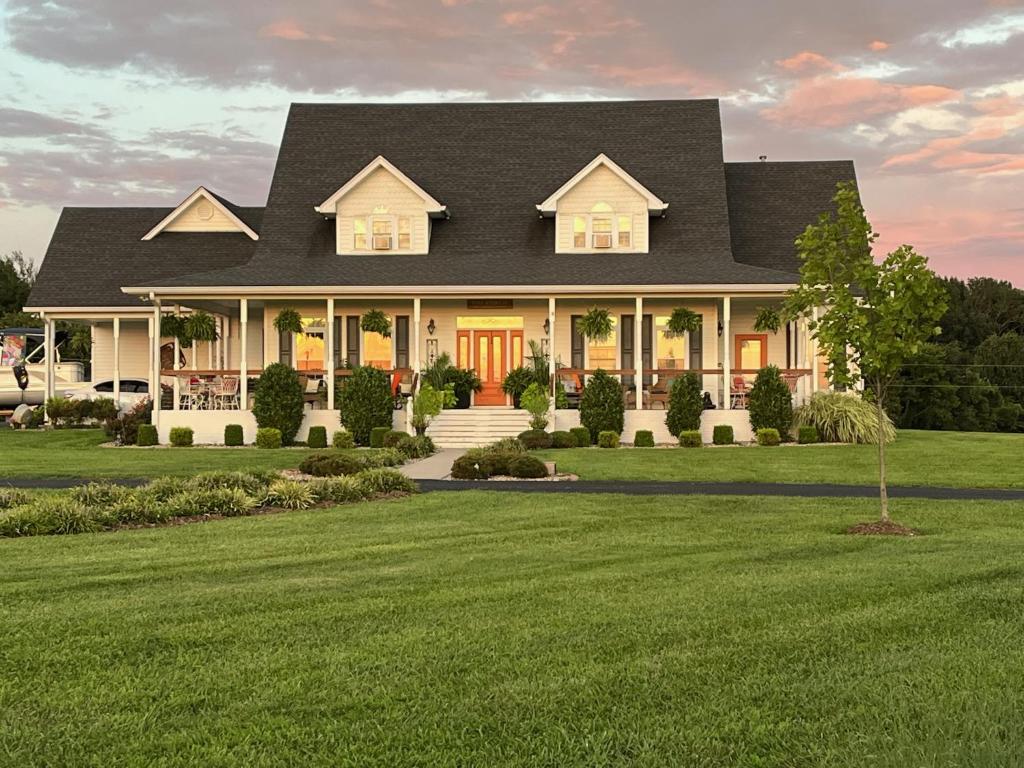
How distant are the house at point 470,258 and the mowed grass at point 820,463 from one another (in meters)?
3.84

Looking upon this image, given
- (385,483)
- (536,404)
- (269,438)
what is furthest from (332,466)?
(536,404)

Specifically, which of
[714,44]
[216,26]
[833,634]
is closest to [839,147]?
[714,44]

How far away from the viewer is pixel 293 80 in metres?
34.7

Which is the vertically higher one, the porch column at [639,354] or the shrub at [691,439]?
the porch column at [639,354]

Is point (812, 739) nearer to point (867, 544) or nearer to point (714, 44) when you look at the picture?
point (867, 544)

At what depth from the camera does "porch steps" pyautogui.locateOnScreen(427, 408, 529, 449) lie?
25969 millimetres

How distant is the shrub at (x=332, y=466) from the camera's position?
1741 centimetres

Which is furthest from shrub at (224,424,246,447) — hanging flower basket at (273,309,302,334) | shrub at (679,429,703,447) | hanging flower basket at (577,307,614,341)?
shrub at (679,429,703,447)

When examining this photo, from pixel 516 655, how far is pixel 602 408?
2036 centimetres

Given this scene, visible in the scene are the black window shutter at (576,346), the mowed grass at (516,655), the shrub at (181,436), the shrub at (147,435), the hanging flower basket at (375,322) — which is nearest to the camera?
the mowed grass at (516,655)

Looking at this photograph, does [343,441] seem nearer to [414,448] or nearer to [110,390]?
[414,448]

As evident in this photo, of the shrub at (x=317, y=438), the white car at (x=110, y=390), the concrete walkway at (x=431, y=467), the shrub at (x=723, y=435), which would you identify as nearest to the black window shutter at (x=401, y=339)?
the shrub at (x=317, y=438)

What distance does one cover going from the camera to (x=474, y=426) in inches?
1046

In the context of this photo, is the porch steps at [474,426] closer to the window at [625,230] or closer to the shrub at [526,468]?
the window at [625,230]
